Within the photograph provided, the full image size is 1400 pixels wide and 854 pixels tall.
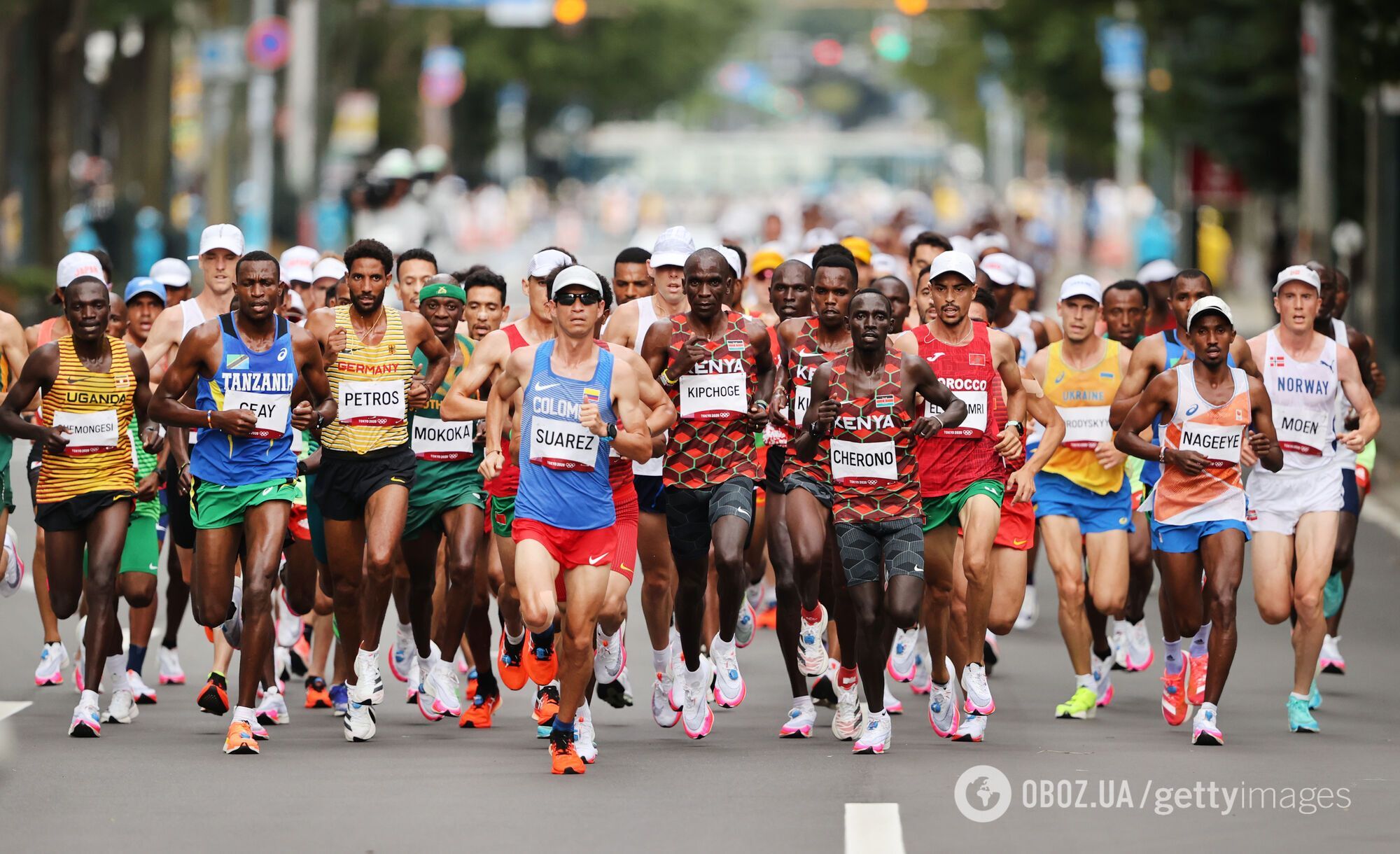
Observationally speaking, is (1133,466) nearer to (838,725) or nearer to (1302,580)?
(1302,580)

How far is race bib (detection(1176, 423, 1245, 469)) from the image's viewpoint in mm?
11102

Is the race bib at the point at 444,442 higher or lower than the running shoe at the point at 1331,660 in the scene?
higher

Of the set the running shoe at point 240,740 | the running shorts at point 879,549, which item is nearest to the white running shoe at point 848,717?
the running shorts at point 879,549

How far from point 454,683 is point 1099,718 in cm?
292

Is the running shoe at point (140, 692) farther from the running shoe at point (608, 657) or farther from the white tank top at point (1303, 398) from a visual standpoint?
the white tank top at point (1303, 398)

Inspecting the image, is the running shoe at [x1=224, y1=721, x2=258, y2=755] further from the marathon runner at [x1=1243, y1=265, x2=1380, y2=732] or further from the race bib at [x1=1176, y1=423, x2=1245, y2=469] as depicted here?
the marathon runner at [x1=1243, y1=265, x2=1380, y2=732]

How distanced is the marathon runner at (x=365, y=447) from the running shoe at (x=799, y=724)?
1.75 metres

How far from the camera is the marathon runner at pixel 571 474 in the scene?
10125mm

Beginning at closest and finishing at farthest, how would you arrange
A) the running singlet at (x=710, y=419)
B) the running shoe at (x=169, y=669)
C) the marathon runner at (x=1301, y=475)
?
the running singlet at (x=710, y=419) → the marathon runner at (x=1301, y=475) → the running shoe at (x=169, y=669)

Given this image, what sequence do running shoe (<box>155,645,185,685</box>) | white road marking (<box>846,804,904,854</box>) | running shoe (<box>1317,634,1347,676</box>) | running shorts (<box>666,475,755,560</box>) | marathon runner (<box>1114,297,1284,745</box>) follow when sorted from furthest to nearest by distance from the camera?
1. running shoe (<box>1317,634,1347,676</box>)
2. running shoe (<box>155,645,185,685</box>)
3. running shorts (<box>666,475,755,560</box>)
4. marathon runner (<box>1114,297,1284,745</box>)
5. white road marking (<box>846,804,904,854</box>)

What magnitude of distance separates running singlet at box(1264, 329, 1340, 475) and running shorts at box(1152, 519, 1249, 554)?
0.75 m

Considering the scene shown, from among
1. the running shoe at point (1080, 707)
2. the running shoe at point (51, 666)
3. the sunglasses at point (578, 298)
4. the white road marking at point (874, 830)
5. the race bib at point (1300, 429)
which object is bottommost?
the white road marking at point (874, 830)

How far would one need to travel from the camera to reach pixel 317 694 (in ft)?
40.2

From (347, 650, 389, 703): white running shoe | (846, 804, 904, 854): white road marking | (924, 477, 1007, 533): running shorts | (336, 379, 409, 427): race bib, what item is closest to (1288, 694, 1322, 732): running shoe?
(924, 477, 1007, 533): running shorts
